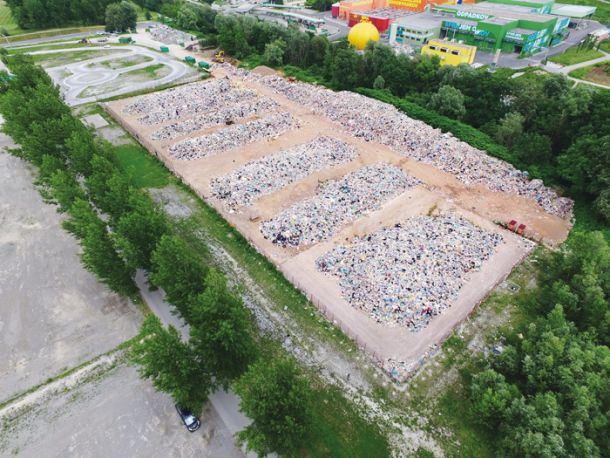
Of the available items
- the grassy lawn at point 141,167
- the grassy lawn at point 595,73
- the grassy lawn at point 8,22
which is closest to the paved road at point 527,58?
the grassy lawn at point 595,73

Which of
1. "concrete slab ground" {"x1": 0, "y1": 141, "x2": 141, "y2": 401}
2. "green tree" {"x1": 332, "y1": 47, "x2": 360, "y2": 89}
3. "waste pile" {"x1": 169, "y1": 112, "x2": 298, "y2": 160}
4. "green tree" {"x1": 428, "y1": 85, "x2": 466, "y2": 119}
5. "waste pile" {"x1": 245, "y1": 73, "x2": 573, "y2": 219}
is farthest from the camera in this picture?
"green tree" {"x1": 332, "y1": 47, "x2": 360, "y2": 89}

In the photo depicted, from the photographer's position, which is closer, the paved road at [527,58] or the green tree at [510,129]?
the green tree at [510,129]

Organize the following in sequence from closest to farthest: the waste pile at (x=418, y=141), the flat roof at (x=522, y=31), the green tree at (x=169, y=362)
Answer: the green tree at (x=169, y=362) < the waste pile at (x=418, y=141) < the flat roof at (x=522, y=31)

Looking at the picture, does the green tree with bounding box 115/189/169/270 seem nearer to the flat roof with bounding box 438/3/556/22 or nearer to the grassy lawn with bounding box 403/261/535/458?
the grassy lawn with bounding box 403/261/535/458

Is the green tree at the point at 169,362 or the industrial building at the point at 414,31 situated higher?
the industrial building at the point at 414,31

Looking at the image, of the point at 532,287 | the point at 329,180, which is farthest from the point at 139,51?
the point at 532,287

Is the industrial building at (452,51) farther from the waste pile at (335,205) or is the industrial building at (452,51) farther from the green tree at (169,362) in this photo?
the green tree at (169,362)

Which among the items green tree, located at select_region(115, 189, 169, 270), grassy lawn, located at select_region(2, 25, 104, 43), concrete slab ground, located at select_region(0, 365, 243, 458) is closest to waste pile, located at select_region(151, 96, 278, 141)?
green tree, located at select_region(115, 189, 169, 270)

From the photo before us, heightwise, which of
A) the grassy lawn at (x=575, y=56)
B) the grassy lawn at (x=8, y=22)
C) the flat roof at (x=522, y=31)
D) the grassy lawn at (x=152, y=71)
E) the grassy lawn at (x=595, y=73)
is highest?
the flat roof at (x=522, y=31)
